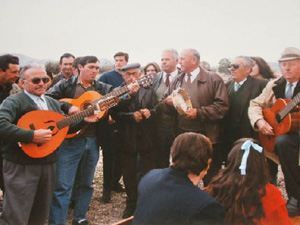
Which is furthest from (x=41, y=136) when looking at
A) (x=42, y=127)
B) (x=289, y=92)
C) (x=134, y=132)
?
(x=289, y=92)

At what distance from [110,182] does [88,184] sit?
0.88 metres

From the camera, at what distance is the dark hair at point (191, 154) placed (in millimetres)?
2080

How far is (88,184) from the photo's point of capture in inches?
157

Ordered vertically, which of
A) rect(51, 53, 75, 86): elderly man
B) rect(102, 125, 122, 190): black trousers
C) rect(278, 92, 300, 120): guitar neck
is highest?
rect(51, 53, 75, 86): elderly man

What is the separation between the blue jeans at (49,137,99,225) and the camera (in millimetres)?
3547

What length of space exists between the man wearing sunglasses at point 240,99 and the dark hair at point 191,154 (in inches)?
84.1

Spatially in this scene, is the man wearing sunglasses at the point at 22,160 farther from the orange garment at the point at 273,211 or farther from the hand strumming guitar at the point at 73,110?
the orange garment at the point at 273,211

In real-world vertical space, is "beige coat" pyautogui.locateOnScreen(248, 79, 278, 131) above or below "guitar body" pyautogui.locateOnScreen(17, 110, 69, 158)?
below

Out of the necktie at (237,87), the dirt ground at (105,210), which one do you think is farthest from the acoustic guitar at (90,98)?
the necktie at (237,87)

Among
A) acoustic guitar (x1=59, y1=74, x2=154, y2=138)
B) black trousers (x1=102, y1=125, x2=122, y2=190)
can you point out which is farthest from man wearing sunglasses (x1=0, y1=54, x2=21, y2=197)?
black trousers (x1=102, y1=125, x2=122, y2=190)

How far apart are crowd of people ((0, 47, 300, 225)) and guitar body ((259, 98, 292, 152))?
0.04 feet

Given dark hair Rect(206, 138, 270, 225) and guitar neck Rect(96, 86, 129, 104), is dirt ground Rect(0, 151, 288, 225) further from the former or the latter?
dark hair Rect(206, 138, 270, 225)

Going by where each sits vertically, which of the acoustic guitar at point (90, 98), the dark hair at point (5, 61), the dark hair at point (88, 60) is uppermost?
the dark hair at point (5, 61)

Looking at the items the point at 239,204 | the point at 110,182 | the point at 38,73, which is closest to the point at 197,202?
the point at 239,204
